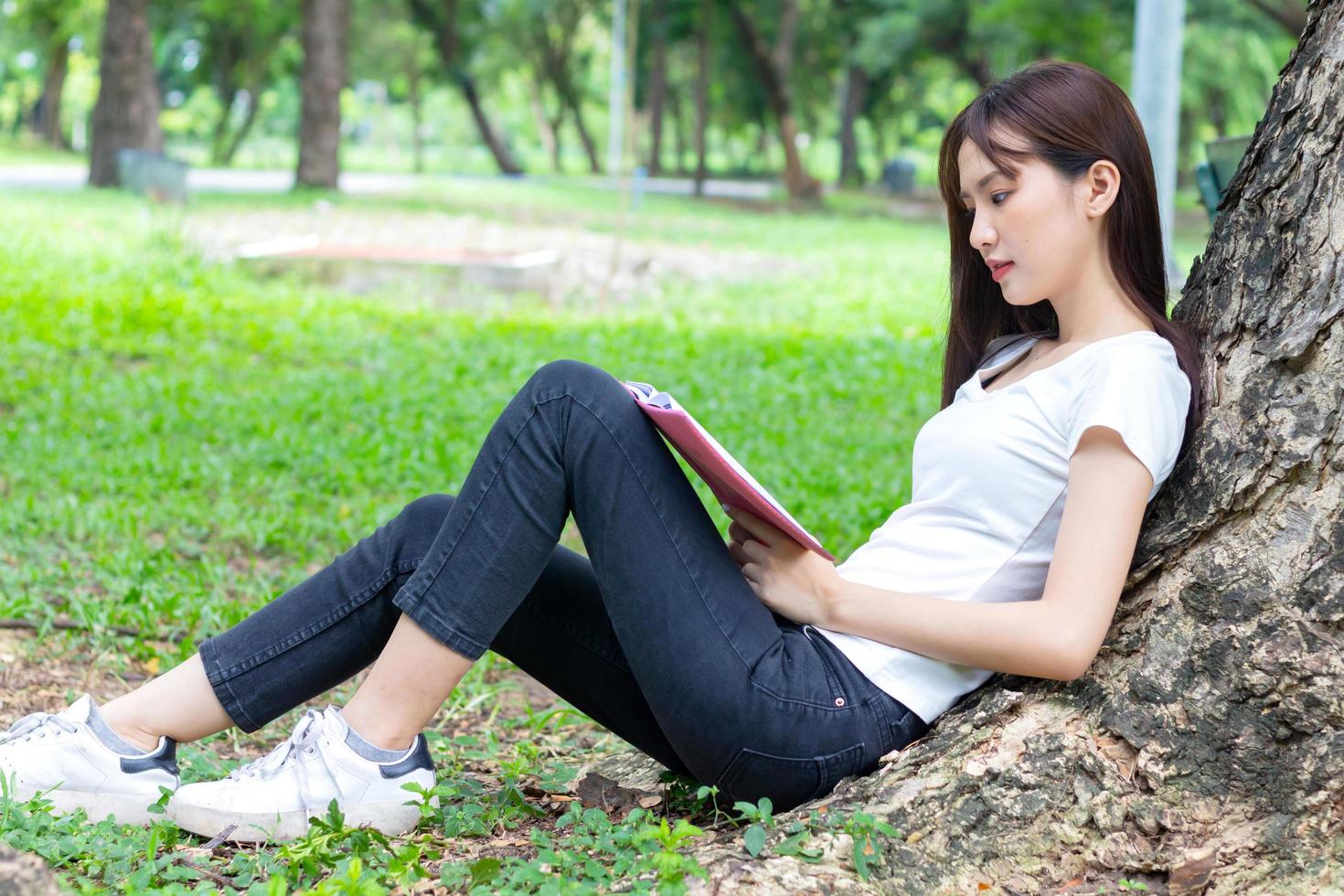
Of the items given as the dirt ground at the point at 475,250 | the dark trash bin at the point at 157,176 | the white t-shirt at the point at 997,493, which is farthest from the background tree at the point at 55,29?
the white t-shirt at the point at 997,493

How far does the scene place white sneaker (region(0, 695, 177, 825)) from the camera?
7.25 ft

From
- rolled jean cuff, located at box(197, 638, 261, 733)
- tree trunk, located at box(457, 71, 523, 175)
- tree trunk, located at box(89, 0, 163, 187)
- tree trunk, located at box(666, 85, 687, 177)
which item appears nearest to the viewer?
rolled jean cuff, located at box(197, 638, 261, 733)

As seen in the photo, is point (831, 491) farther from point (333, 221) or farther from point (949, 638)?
point (333, 221)

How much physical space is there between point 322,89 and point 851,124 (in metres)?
14.5

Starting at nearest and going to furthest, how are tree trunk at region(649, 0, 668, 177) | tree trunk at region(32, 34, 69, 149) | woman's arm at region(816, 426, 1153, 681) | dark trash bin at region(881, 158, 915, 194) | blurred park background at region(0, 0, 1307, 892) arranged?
woman's arm at region(816, 426, 1153, 681), blurred park background at region(0, 0, 1307, 892), tree trunk at region(649, 0, 668, 177), dark trash bin at region(881, 158, 915, 194), tree trunk at region(32, 34, 69, 149)

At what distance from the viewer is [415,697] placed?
2.14 m

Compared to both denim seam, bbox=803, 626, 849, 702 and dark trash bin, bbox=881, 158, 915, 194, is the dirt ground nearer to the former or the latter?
denim seam, bbox=803, 626, 849, 702

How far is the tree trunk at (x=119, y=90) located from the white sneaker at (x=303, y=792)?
56.5 feet

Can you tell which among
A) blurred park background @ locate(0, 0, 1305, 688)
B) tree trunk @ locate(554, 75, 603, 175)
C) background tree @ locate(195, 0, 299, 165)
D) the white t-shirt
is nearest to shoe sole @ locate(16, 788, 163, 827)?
the white t-shirt

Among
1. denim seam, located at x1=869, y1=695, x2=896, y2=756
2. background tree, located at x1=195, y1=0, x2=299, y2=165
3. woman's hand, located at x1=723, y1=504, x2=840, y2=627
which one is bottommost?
denim seam, located at x1=869, y1=695, x2=896, y2=756

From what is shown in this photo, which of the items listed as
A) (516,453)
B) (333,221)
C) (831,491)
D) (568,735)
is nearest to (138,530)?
(568,735)

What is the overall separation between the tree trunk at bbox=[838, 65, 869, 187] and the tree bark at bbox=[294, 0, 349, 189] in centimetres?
1341

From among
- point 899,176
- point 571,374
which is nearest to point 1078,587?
point 571,374

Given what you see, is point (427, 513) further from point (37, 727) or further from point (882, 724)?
point (882, 724)
